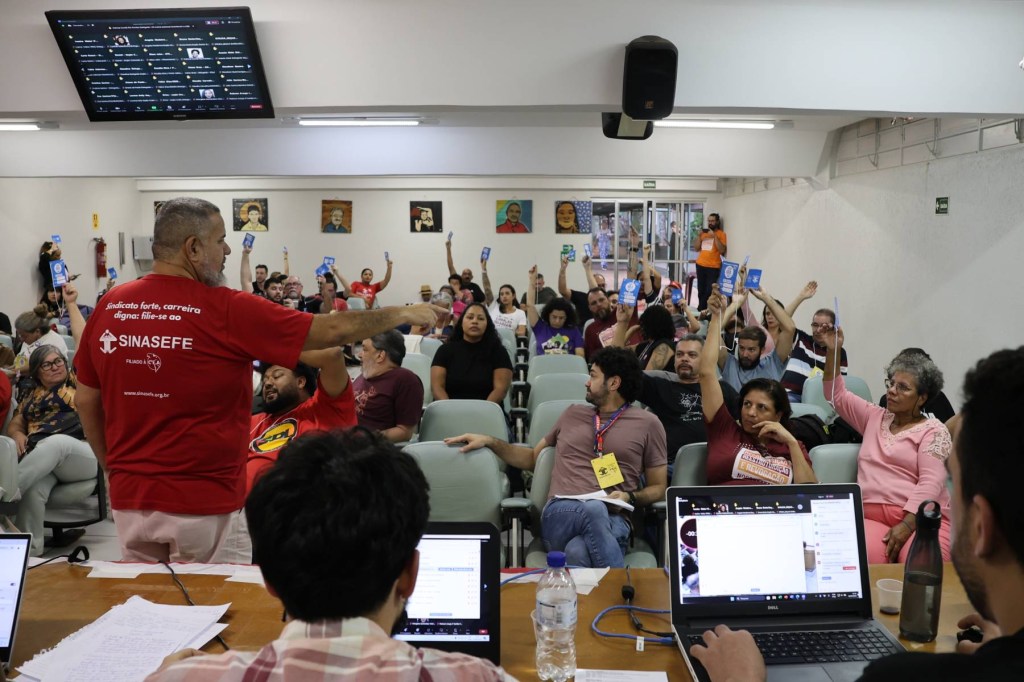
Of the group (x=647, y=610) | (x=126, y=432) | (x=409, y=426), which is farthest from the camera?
(x=409, y=426)

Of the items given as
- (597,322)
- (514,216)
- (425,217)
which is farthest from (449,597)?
(425,217)

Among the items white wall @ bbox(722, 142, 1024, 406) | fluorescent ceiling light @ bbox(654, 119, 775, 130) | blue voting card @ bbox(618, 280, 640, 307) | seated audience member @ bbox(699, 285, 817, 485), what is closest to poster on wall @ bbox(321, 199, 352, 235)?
white wall @ bbox(722, 142, 1024, 406)

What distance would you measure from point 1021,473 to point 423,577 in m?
1.19

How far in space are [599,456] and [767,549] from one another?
1485 mm

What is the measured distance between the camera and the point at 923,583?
1.79 m

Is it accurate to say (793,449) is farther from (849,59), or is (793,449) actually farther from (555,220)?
(555,220)

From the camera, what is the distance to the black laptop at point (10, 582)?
1.65 meters

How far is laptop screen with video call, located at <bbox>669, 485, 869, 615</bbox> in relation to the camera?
5.90 ft

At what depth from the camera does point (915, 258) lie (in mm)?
7289

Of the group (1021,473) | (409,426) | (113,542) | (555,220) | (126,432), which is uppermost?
(555,220)

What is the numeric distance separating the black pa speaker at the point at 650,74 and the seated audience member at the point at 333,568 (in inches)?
146

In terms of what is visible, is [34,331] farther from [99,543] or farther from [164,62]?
[164,62]

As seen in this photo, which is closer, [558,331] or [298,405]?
[298,405]

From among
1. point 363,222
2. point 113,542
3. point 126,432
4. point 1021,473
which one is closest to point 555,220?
point 363,222
